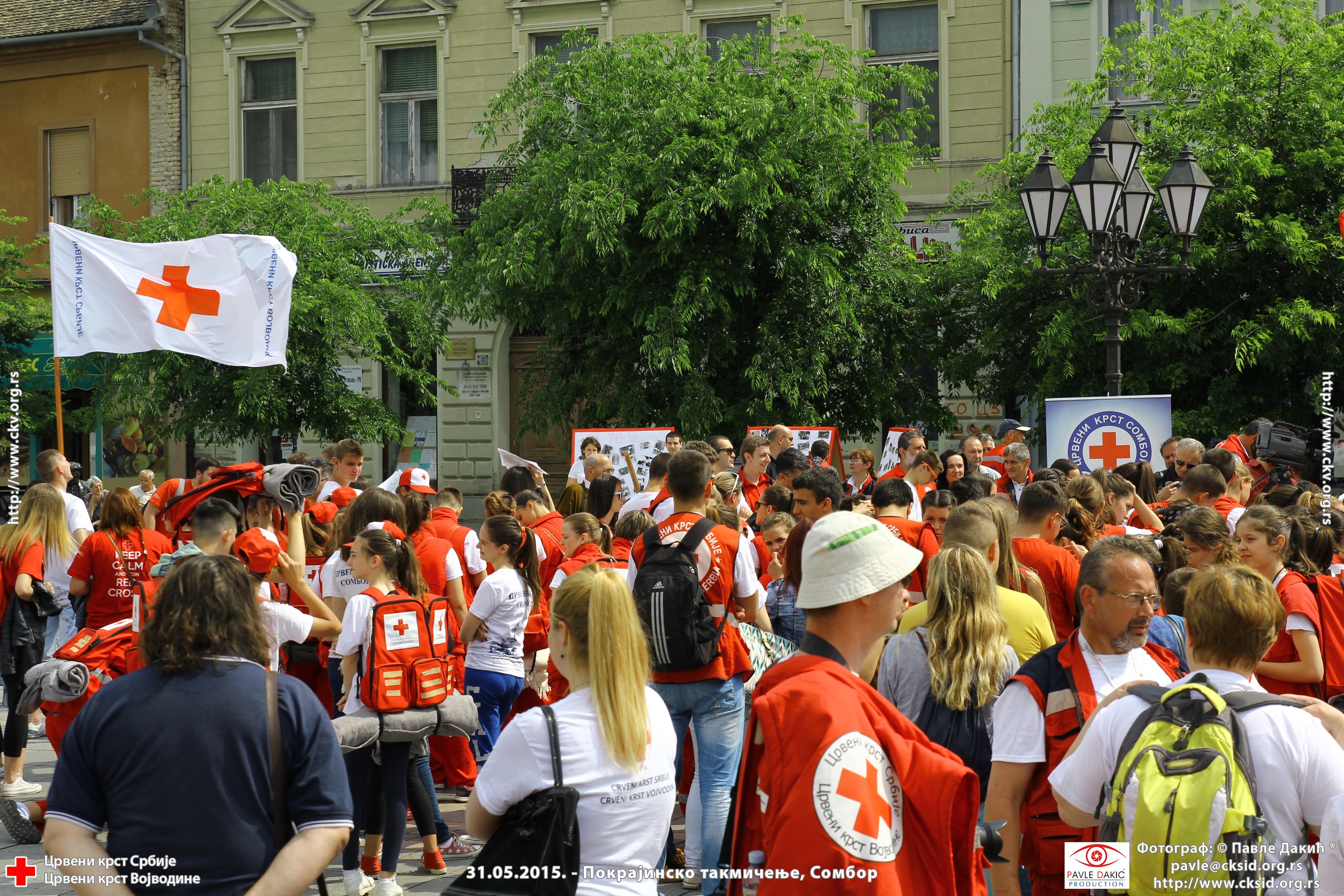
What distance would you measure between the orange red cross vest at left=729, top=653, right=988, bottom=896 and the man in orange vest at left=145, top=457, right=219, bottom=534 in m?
3.34

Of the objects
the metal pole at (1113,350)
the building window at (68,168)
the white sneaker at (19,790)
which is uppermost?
the building window at (68,168)

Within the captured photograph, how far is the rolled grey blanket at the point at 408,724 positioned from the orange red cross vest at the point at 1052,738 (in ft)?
9.34

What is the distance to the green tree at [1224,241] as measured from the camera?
1412 centimetres

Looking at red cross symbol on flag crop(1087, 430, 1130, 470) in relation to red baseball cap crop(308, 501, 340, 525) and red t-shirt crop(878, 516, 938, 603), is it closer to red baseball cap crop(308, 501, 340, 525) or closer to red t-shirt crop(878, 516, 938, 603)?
red t-shirt crop(878, 516, 938, 603)

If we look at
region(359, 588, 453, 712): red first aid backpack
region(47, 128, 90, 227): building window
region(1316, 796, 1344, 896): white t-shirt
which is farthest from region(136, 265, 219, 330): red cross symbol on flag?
region(47, 128, 90, 227): building window

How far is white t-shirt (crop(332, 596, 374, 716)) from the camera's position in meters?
5.46

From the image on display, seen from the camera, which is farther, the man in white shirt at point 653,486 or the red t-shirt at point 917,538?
the man in white shirt at point 653,486

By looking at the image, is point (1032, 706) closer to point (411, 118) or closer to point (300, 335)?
point (300, 335)

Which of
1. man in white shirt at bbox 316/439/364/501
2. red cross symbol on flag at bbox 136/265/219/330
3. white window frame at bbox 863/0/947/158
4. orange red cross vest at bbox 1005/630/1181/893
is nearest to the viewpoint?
orange red cross vest at bbox 1005/630/1181/893

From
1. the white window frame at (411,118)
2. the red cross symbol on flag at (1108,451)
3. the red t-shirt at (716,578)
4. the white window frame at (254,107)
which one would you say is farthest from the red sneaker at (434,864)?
the white window frame at (254,107)

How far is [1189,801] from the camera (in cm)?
261

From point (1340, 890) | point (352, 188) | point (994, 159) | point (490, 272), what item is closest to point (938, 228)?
point (994, 159)

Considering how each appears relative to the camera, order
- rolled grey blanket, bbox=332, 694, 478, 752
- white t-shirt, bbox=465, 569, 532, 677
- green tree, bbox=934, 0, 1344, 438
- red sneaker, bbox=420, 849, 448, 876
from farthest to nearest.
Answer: green tree, bbox=934, 0, 1344, 438 → white t-shirt, bbox=465, 569, 532, 677 → red sneaker, bbox=420, 849, 448, 876 → rolled grey blanket, bbox=332, 694, 478, 752

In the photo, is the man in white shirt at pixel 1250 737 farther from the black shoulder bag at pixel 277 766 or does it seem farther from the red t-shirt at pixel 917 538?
the red t-shirt at pixel 917 538
